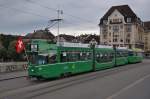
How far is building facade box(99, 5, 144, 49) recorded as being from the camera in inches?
4309

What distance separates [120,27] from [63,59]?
3400 inches

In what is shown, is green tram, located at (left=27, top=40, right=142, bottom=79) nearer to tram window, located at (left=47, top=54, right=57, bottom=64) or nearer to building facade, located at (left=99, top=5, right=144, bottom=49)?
tram window, located at (left=47, top=54, right=57, bottom=64)

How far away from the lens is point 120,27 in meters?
110

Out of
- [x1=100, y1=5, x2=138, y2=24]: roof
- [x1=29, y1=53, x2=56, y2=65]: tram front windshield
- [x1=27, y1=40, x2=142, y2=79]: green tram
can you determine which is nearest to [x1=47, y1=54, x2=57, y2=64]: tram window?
[x1=27, y1=40, x2=142, y2=79]: green tram

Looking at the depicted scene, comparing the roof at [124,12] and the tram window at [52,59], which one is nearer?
the tram window at [52,59]

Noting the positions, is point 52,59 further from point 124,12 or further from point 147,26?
point 147,26

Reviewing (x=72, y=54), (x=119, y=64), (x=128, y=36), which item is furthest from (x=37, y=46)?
(x=128, y=36)

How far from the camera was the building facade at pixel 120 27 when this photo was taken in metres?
109

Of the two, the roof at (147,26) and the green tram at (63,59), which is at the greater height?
the roof at (147,26)

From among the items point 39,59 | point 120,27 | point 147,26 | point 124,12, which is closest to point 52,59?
point 39,59

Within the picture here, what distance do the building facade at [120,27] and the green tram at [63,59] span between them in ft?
238

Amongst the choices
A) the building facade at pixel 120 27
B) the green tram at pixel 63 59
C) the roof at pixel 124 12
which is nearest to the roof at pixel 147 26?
the building facade at pixel 120 27

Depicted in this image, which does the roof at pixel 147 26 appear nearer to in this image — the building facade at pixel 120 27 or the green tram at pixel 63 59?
the building facade at pixel 120 27

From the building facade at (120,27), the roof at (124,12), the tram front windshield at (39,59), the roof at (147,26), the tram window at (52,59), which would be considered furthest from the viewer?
the roof at (147,26)
